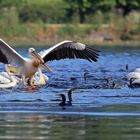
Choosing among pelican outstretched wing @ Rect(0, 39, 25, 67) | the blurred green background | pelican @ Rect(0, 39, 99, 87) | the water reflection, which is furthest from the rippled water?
the blurred green background

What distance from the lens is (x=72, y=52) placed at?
20797 millimetres

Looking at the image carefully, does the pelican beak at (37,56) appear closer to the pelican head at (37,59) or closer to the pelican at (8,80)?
the pelican head at (37,59)

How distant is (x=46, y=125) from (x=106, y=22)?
172ft

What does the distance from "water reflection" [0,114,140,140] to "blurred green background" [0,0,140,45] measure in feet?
139

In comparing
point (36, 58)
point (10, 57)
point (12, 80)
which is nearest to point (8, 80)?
point (12, 80)

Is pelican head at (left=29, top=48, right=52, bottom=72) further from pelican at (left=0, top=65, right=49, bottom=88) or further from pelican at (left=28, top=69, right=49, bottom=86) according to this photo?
pelican at (left=28, top=69, right=49, bottom=86)

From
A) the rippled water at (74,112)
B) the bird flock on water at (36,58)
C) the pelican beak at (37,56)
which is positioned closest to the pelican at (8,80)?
the bird flock on water at (36,58)

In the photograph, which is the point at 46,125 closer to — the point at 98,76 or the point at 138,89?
the point at 138,89

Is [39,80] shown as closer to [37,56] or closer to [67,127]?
[37,56]

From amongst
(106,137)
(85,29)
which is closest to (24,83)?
(106,137)

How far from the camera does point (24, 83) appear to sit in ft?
66.8

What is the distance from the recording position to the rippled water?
12547 millimetres

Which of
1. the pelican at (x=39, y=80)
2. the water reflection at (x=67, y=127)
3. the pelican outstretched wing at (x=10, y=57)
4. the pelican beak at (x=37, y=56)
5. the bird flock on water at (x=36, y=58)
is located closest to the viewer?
the water reflection at (x=67, y=127)

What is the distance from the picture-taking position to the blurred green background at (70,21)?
59875mm
